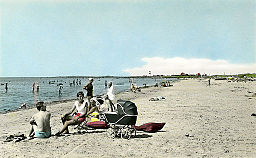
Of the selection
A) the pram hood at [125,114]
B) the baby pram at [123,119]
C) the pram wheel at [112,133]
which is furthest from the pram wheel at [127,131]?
the pram wheel at [112,133]

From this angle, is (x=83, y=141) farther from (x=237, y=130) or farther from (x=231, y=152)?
(x=237, y=130)

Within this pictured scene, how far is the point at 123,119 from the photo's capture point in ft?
25.1

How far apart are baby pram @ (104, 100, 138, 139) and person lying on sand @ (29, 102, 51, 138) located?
76.6 inches

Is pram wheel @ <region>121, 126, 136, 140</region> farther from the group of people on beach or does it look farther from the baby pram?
the group of people on beach

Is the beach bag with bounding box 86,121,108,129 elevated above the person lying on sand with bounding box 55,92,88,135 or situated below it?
below

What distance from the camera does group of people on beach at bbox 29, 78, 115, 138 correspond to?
7605 millimetres

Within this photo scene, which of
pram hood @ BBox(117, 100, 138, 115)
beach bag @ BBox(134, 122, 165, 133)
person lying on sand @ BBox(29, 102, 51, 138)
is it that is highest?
pram hood @ BBox(117, 100, 138, 115)

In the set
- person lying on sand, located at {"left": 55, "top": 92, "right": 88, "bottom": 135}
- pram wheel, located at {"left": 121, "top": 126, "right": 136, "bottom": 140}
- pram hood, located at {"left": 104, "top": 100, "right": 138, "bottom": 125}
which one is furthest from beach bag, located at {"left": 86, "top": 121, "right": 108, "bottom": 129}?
pram wheel, located at {"left": 121, "top": 126, "right": 136, "bottom": 140}

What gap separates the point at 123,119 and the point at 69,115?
6.93 ft

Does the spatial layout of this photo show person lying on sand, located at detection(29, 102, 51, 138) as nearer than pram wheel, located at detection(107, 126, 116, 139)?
Yes

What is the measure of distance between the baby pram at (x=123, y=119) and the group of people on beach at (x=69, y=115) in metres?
0.99

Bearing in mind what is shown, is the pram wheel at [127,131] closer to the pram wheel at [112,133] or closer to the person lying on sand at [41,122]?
the pram wheel at [112,133]

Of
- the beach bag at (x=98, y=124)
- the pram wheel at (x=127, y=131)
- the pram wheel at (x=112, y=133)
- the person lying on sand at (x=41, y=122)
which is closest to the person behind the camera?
the person lying on sand at (x=41, y=122)

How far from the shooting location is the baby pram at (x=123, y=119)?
24.9ft
